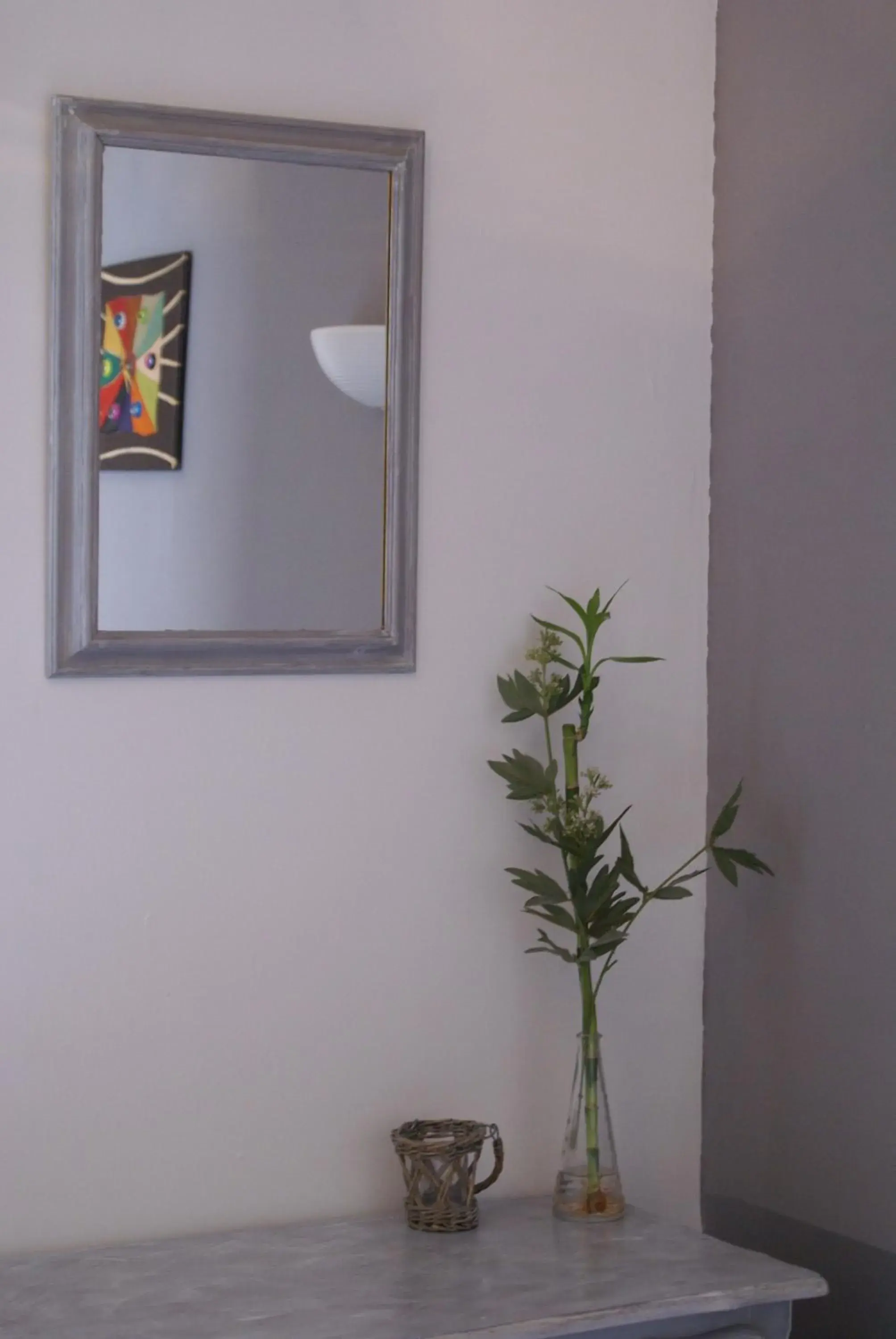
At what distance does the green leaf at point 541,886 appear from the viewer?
6.31 ft

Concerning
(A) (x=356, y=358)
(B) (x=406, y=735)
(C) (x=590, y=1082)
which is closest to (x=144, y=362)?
(A) (x=356, y=358)

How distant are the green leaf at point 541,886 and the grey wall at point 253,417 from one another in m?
0.34

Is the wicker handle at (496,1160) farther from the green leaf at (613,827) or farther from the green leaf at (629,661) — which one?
the green leaf at (629,661)

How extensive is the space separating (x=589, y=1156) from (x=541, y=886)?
309 millimetres

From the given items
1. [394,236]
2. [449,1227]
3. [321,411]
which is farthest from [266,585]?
[449,1227]

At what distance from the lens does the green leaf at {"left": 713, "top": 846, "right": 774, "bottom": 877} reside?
193 centimetres

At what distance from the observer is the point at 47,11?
1798mm

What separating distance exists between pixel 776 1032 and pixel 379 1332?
66 centimetres

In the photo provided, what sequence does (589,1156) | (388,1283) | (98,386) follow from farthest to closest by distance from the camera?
(589,1156)
(98,386)
(388,1283)

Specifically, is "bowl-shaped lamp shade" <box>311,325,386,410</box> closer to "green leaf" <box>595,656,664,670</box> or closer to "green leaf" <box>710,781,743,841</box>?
"green leaf" <box>595,656,664,670</box>

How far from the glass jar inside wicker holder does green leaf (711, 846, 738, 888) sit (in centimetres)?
40

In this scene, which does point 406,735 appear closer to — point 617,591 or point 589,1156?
point 617,591

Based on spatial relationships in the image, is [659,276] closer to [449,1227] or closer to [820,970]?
[820,970]

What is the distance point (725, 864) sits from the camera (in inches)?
76.3
